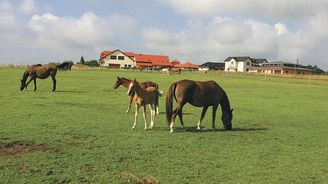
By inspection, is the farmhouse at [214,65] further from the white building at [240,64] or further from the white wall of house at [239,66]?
the white wall of house at [239,66]

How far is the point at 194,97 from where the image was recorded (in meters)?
13.5

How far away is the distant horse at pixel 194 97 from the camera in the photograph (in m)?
13.1

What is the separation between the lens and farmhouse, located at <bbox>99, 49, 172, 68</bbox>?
130 metres

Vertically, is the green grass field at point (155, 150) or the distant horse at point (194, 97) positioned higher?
the distant horse at point (194, 97)

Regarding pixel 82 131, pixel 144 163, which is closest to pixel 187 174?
pixel 144 163

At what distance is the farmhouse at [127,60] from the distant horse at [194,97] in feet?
369

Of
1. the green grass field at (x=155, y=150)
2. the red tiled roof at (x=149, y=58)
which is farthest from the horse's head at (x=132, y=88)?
the red tiled roof at (x=149, y=58)

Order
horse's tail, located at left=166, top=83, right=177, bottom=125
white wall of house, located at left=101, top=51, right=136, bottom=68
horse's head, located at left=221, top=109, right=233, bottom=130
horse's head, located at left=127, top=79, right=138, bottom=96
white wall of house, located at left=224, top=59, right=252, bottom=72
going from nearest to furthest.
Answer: horse's head, located at left=127, top=79, right=138, bottom=96 → horse's tail, located at left=166, top=83, right=177, bottom=125 → horse's head, located at left=221, top=109, right=233, bottom=130 → white wall of house, located at left=101, top=51, right=136, bottom=68 → white wall of house, located at left=224, top=59, right=252, bottom=72

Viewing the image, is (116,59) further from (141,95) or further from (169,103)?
(169,103)

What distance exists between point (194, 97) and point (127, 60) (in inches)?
4680

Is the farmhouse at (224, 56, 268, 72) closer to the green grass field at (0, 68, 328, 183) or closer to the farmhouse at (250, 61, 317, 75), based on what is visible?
the farmhouse at (250, 61, 317, 75)

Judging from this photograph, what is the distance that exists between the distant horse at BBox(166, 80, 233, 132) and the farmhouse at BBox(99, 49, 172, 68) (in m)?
113

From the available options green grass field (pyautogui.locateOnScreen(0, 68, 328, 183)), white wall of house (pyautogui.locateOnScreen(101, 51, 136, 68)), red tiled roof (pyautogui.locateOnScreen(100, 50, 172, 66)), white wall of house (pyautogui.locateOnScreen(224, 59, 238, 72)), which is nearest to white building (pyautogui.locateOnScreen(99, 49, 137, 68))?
white wall of house (pyautogui.locateOnScreen(101, 51, 136, 68))

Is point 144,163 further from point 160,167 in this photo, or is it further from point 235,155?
point 235,155
